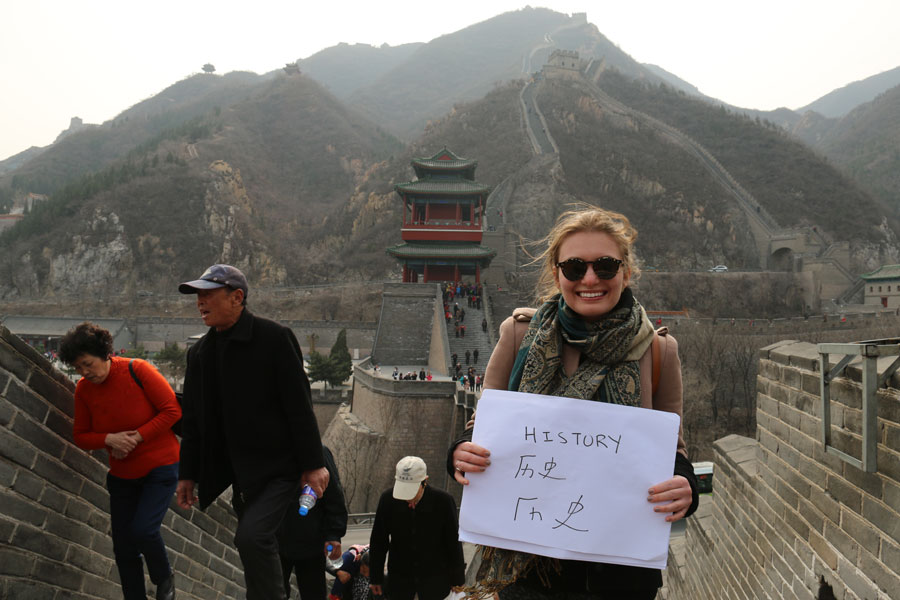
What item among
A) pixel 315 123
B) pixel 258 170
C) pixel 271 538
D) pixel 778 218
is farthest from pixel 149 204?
pixel 778 218

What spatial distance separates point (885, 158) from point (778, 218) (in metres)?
31.4

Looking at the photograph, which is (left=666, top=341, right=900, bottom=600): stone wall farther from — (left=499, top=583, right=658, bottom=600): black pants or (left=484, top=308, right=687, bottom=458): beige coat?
(left=499, top=583, right=658, bottom=600): black pants

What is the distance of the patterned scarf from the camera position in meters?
1.93

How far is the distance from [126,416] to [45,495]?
2.05ft

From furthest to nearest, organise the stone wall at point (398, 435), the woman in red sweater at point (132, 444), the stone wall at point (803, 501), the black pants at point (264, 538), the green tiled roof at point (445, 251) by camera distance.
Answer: the green tiled roof at point (445, 251), the stone wall at point (398, 435), the woman in red sweater at point (132, 444), the black pants at point (264, 538), the stone wall at point (803, 501)

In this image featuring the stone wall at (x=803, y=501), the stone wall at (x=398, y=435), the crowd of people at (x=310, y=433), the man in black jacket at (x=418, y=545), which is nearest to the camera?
the crowd of people at (x=310, y=433)

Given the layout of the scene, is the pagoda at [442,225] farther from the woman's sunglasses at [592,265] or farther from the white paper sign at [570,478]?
the white paper sign at [570,478]

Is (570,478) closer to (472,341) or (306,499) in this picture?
(306,499)

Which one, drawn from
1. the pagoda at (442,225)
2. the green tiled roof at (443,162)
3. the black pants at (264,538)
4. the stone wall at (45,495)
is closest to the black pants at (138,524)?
the stone wall at (45,495)

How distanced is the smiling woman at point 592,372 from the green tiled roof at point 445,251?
85.3 feet

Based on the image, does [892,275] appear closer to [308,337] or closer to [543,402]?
[308,337]

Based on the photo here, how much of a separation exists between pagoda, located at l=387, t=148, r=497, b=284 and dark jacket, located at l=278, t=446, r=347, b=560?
978 inches

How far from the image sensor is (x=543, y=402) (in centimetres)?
192

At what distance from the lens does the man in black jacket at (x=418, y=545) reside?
381 centimetres
